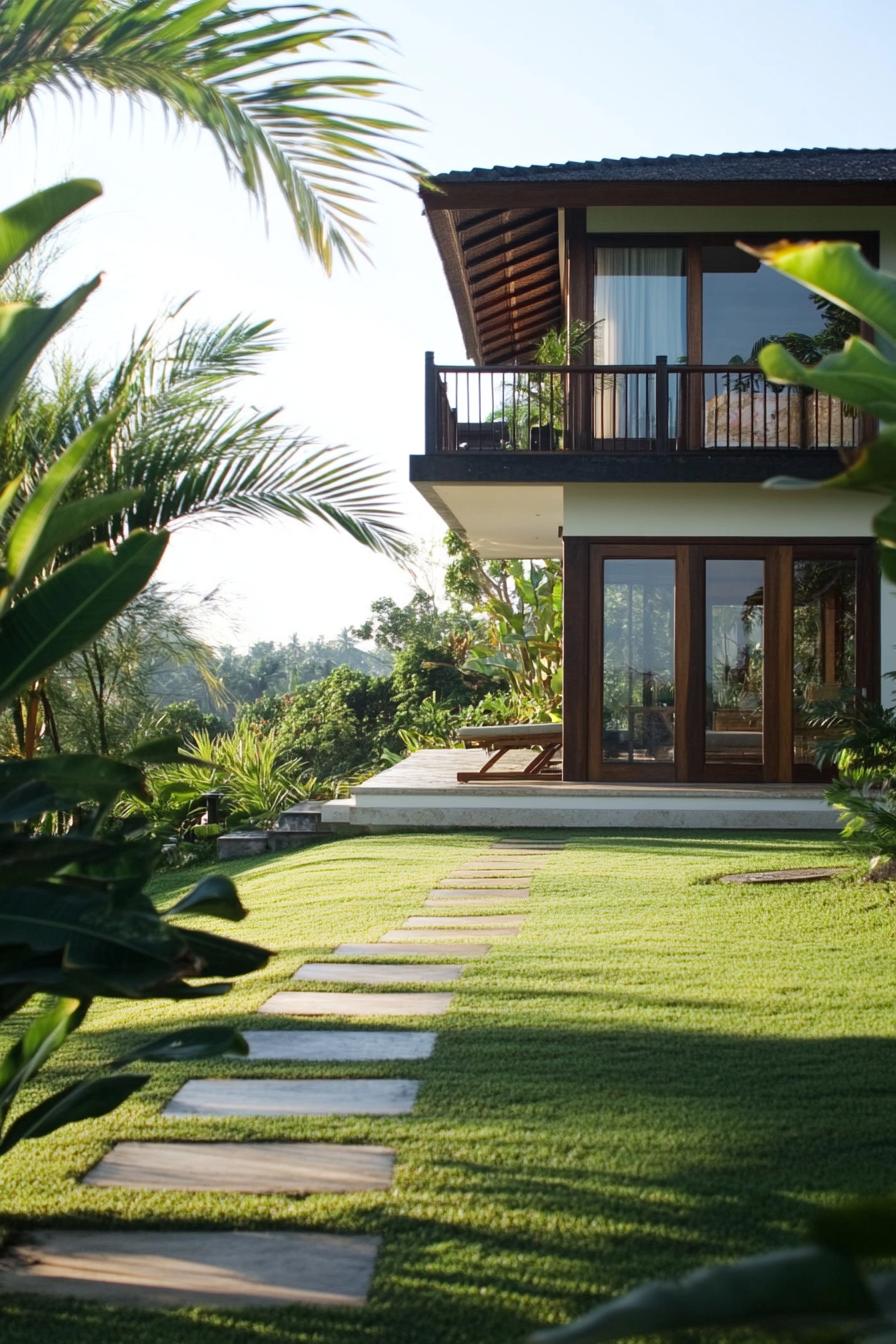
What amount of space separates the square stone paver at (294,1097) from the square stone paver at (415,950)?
2.08 m

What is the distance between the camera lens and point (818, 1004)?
5.43 m

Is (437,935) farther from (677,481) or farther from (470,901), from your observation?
(677,481)

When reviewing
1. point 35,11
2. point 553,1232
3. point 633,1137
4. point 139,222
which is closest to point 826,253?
point 553,1232

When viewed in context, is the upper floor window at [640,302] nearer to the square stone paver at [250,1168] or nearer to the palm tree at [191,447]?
the palm tree at [191,447]

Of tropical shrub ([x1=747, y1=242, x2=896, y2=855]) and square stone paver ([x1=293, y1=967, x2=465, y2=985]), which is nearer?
tropical shrub ([x1=747, y1=242, x2=896, y2=855])

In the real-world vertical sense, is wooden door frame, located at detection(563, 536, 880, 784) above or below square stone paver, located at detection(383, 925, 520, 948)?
above

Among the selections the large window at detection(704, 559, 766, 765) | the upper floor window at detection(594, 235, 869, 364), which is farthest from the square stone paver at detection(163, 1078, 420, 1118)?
the upper floor window at detection(594, 235, 869, 364)

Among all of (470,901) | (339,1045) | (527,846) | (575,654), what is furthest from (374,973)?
(575,654)

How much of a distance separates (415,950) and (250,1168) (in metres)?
3.10

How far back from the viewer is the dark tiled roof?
14.1 m

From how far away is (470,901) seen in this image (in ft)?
27.2

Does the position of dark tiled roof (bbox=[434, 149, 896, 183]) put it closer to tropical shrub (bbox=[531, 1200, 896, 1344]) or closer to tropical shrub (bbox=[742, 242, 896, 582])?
tropical shrub (bbox=[742, 242, 896, 582])

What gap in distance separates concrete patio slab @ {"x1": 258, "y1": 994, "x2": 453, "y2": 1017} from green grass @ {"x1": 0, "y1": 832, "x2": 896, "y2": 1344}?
113 millimetres

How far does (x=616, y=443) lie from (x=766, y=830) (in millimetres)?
4488
